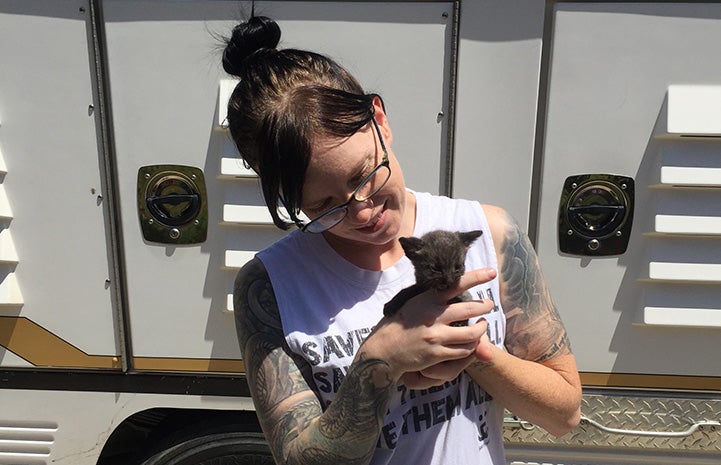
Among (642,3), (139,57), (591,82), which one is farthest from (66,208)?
(642,3)

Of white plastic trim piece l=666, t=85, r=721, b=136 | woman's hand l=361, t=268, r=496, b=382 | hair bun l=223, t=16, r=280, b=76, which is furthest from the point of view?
white plastic trim piece l=666, t=85, r=721, b=136

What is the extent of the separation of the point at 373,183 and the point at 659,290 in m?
1.59

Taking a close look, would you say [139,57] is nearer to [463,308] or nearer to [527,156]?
[527,156]

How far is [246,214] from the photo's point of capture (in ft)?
7.46

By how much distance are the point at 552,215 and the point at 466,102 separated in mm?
568

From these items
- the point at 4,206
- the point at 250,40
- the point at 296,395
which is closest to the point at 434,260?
the point at 296,395

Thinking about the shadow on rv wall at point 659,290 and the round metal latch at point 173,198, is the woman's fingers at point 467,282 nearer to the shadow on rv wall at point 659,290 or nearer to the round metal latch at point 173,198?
the shadow on rv wall at point 659,290

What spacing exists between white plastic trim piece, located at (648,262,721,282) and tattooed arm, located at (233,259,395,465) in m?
1.54

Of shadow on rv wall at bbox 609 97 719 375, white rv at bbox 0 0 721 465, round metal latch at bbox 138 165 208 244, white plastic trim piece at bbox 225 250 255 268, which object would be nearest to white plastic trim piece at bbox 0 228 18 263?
white rv at bbox 0 0 721 465

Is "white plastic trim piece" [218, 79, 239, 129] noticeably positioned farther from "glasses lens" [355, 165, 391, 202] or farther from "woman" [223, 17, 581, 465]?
"glasses lens" [355, 165, 391, 202]

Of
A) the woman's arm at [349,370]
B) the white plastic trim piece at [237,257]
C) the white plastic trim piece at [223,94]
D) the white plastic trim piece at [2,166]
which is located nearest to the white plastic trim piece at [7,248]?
the white plastic trim piece at [2,166]

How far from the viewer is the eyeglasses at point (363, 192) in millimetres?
1186

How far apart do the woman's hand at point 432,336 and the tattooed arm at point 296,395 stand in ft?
0.13

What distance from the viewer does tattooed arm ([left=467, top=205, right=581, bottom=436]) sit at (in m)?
1.28
